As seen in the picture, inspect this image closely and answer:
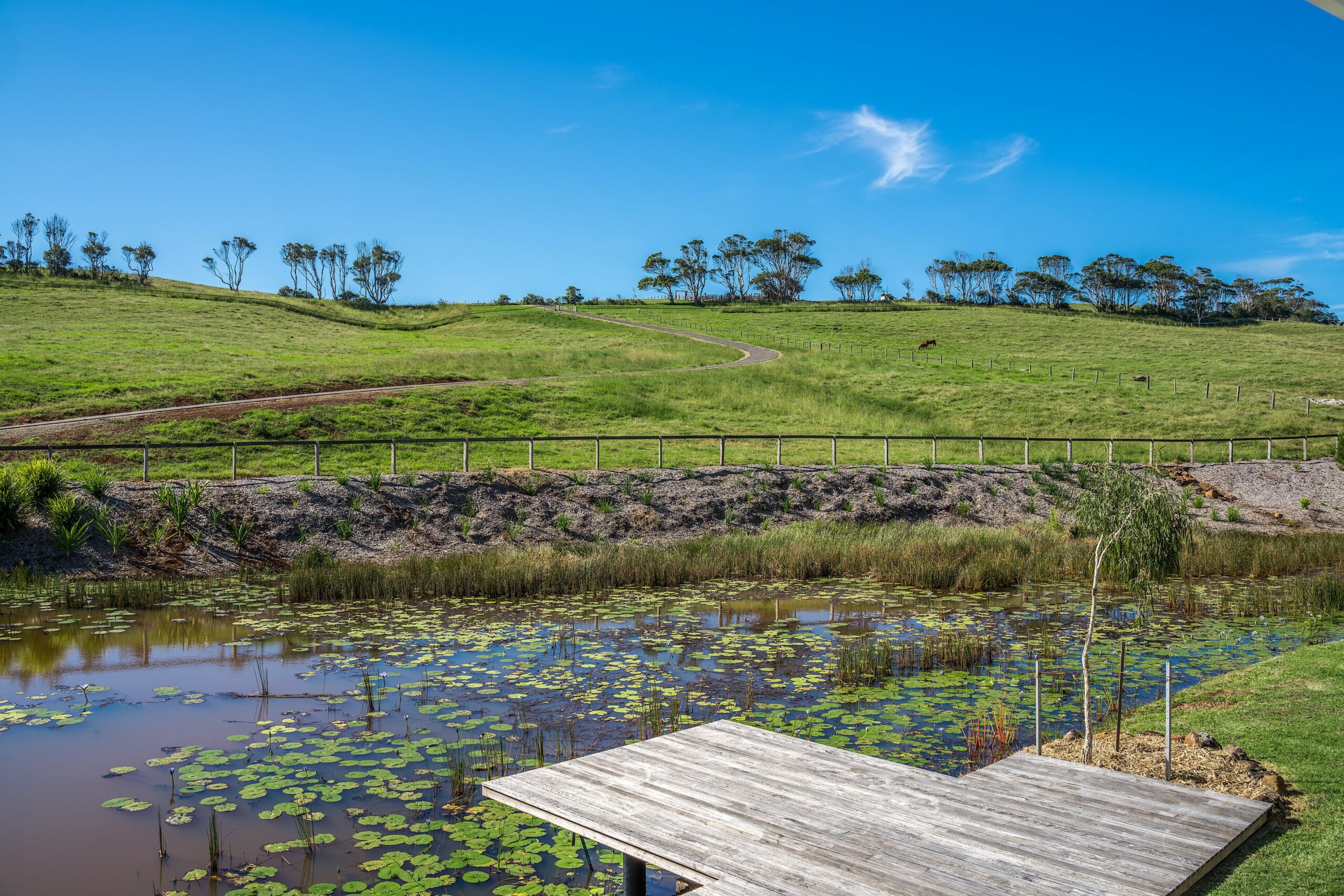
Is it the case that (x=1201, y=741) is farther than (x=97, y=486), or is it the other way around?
(x=97, y=486)

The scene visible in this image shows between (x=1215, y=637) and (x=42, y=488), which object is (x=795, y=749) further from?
(x=42, y=488)

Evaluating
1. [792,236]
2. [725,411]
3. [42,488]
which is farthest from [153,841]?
[792,236]

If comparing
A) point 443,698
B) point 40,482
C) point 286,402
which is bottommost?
point 443,698

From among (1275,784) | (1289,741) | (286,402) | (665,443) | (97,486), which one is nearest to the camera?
(1275,784)

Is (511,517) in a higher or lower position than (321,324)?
lower

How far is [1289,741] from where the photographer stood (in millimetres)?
8188

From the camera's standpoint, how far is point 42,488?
2083 cm

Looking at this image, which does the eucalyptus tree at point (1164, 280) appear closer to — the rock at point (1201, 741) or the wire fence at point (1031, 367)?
the wire fence at point (1031, 367)

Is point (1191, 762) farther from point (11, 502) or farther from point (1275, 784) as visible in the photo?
point (11, 502)

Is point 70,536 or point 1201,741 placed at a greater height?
point 70,536

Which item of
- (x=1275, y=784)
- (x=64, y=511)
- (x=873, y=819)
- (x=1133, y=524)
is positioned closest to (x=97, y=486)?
(x=64, y=511)

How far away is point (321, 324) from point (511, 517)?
218 ft

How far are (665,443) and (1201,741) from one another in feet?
94.3

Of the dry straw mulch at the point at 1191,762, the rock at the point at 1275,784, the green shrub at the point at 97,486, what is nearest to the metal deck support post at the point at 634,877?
the dry straw mulch at the point at 1191,762
